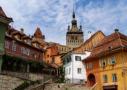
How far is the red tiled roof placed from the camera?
53703 millimetres

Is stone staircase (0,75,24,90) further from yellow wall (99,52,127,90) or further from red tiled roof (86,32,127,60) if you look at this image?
red tiled roof (86,32,127,60)

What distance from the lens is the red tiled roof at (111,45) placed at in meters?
53.7

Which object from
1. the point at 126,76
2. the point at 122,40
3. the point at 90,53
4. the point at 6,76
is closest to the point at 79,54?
the point at 90,53

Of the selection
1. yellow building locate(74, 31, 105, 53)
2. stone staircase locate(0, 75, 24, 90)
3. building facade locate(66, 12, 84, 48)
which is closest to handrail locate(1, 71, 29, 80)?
stone staircase locate(0, 75, 24, 90)

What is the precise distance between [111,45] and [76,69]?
10.3 m

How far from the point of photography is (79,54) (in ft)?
209

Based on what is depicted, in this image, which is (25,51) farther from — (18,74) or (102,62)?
→ (102,62)

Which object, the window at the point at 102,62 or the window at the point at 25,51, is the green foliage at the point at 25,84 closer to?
the window at the point at 25,51

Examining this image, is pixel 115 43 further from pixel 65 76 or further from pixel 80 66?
pixel 65 76

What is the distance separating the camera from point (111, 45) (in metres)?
56.3

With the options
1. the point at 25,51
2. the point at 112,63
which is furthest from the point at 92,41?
the point at 112,63

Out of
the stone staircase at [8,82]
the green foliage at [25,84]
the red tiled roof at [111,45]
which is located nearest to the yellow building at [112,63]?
the red tiled roof at [111,45]

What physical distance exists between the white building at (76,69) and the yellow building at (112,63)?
9.58 ft

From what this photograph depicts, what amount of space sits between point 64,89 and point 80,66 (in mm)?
14969
